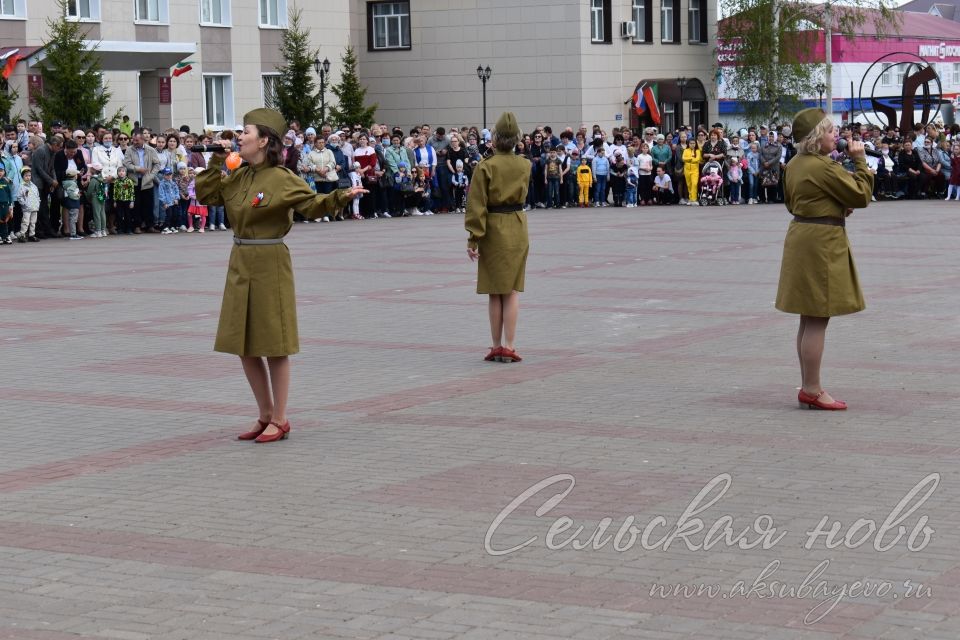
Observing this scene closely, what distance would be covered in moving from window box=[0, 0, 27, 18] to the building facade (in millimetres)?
2420

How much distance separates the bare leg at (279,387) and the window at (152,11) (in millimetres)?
33844

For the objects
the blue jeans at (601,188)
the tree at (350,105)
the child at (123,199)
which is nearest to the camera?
the child at (123,199)

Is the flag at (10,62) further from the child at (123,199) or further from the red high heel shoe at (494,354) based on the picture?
the red high heel shoe at (494,354)

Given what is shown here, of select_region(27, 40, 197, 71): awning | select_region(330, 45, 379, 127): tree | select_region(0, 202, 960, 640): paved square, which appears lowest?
select_region(0, 202, 960, 640): paved square

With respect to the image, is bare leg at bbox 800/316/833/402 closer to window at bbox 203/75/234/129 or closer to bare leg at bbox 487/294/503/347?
bare leg at bbox 487/294/503/347

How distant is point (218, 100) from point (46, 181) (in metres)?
19.8

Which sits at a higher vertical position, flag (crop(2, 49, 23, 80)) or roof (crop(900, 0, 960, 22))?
roof (crop(900, 0, 960, 22))

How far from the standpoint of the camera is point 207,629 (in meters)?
5.39

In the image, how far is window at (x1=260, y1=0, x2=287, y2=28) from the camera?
45.8 metres

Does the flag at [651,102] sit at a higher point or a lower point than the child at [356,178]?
higher

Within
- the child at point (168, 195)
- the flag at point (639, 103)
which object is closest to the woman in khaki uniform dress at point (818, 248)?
the child at point (168, 195)

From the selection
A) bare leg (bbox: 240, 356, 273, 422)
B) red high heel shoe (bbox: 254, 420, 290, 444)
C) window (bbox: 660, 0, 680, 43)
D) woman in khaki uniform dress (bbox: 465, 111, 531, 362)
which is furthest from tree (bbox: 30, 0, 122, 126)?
window (bbox: 660, 0, 680, 43)

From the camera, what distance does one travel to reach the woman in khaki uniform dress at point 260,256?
8664mm

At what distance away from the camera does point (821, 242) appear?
9453 mm
